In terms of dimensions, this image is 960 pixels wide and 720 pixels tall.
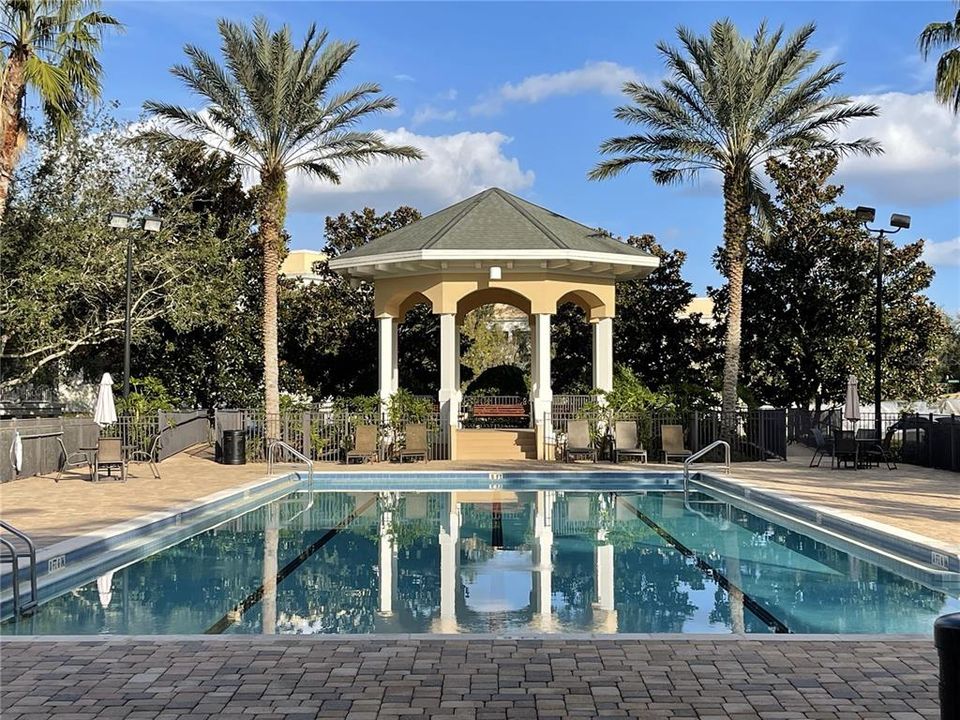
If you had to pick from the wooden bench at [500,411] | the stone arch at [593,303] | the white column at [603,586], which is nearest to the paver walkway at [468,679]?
the white column at [603,586]

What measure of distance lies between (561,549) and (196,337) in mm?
19730

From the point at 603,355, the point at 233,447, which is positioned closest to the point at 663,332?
the point at 603,355

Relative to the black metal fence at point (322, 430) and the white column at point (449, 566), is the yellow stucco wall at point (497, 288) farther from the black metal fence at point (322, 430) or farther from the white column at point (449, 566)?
the white column at point (449, 566)

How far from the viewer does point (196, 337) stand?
93.7 ft

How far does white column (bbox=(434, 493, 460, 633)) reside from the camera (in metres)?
8.05

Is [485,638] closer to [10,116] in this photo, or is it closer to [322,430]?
[10,116]

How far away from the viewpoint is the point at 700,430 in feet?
73.8

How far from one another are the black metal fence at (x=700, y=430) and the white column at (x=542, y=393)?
0.18 feet

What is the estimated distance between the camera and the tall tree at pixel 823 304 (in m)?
27.4

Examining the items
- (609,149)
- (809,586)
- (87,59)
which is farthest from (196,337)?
(809,586)

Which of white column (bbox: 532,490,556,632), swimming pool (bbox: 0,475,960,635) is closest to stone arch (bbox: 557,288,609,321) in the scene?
white column (bbox: 532,490,556,632)

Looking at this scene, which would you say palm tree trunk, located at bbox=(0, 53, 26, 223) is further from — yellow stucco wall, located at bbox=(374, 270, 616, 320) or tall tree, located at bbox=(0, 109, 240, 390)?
yellow stucco wall, located at bbox=(374, 270, 616, 320)

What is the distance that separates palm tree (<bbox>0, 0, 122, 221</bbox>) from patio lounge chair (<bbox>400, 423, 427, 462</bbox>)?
987 centimetres

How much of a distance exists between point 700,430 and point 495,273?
6.45 meters
